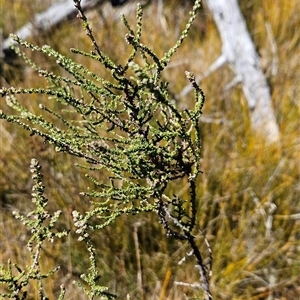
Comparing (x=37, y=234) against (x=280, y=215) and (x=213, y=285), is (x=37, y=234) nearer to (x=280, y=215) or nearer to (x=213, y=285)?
(x=213, y=285)

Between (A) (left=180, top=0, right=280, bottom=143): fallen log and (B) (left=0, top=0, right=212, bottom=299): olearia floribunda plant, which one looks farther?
(A) (left=180, top=0, right=280, bottom=143): fallen log

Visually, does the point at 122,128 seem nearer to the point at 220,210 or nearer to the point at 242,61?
the point at 220,210

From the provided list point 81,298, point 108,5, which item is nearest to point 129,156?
point 81,298

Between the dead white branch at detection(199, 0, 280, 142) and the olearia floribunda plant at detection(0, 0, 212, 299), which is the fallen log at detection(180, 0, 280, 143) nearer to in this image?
A: the dead white branch at detection(199, 0, 280, 142)

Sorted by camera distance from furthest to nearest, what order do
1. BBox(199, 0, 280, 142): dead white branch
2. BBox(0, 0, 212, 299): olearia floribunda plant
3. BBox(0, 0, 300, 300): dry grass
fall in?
1. BBox(199, 0, 280, 142): dead white branch
2. BBox(0, 0, 300, 300): dry grass
3. BBox(0, 0, 212, 299): olearia floribunda plant

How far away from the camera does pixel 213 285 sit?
82.9 inches

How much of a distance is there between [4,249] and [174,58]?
5.81ft

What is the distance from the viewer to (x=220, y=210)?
7.38 ft

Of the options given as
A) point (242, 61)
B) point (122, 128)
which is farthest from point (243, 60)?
point (122, 128)

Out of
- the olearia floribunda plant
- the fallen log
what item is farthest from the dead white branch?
the olearia floribunda plant

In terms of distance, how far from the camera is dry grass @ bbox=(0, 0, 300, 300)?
6.89ft

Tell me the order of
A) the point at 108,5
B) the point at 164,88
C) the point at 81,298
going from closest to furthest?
the point at 164,88 → the point at 81,298 → the point at 108,5

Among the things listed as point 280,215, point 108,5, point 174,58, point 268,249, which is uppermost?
point 108,5

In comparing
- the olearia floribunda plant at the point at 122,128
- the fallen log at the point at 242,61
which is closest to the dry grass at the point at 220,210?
the fallen log at the point at 242,61
